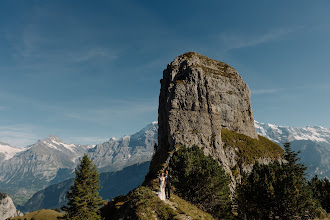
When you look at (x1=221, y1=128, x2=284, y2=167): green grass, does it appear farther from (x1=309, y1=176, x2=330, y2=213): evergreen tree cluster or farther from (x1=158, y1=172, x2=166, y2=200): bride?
(x1=158, y1=172, x2=166, y2=200): bride

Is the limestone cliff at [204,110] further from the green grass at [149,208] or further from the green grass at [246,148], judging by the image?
the green grass at [149,208]

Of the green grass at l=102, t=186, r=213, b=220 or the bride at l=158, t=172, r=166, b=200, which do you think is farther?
the bride at l=158, t=172, r=166, b=200

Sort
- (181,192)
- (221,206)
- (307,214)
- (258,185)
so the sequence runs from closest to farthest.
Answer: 1. (307,214)
2. (258,185)
3. (221,206)
4. (181,192)

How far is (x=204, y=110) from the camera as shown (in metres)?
92.9

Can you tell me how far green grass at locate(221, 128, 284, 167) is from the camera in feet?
318

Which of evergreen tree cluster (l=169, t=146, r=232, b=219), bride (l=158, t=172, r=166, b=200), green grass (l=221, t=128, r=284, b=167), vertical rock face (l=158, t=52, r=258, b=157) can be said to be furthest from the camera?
green grass (l=221, t=128, r=284, b=167)

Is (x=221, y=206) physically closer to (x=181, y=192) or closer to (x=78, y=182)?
(x=181, y=192)

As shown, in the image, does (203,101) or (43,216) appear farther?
(43,216)

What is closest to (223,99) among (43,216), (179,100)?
(179,100)

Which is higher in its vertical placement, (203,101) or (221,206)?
(203,101)

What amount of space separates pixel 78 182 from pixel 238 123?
91.3 meters

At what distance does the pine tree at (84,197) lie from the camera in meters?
46.9

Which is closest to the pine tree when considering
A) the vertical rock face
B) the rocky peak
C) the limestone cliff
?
the rocky peak

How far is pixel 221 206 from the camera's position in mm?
46938
